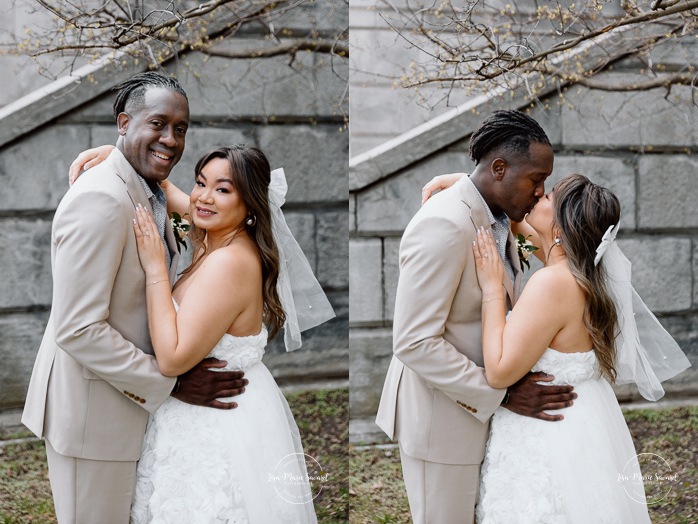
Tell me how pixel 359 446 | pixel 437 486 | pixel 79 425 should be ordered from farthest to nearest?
1. pixel 359 446
2. pixel 437 486
3. pixel 79 425

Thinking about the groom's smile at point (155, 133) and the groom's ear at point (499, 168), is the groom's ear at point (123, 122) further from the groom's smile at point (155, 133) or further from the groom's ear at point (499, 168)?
the groom's ear at point (499, 168)

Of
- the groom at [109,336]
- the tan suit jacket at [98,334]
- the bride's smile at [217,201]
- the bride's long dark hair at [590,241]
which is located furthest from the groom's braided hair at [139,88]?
the bride's long dark hair at [590,241]

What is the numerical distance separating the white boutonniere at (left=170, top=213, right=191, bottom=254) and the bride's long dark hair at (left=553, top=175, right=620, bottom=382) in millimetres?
1669

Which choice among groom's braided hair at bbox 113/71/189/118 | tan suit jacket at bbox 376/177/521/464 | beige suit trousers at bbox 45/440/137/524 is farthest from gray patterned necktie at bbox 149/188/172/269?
tan suit jacket at bbox 376/177/521/464

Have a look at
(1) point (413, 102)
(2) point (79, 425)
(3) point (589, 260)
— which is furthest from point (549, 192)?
(2) point (79, 425)

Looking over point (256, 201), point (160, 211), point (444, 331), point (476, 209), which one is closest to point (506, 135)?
point (476, 209)

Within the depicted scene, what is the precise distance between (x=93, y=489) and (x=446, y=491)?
1.54 meters

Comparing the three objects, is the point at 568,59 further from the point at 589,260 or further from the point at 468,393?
the point at 468,393

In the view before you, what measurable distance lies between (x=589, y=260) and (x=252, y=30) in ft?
6.28

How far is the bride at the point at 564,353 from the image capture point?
351cm

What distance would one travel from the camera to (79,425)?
3.46m

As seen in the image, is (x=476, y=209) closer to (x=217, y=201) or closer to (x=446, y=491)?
(x=217, y=201)

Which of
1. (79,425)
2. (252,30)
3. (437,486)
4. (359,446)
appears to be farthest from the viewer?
(359,446)

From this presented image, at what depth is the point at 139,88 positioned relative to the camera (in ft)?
12.0
